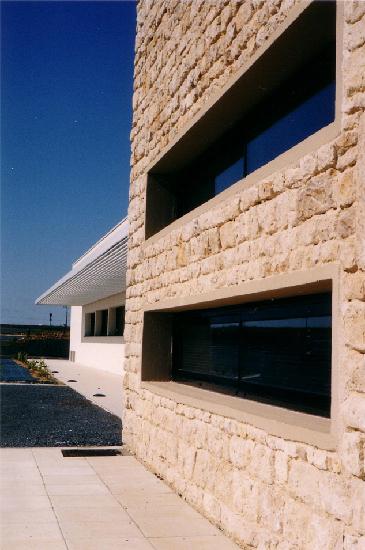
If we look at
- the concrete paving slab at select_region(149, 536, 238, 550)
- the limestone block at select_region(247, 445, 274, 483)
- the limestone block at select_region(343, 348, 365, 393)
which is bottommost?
the concrete paving slab at select_region(149, 536, 238, 550)

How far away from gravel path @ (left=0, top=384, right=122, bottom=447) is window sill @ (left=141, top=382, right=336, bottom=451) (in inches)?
130

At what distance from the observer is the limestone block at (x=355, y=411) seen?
3660 millimetres

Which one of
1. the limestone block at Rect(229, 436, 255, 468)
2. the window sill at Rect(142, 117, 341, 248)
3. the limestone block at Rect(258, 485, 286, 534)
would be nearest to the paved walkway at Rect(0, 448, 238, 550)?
the limestone block at Rect(258, 485, 286, 534)

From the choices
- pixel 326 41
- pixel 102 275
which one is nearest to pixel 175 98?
pixel 326 41

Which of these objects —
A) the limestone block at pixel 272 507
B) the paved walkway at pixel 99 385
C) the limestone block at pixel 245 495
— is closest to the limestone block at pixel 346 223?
the limestone block at pixel 272 507

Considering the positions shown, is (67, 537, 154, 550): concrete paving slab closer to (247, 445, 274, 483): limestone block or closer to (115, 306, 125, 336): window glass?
(247, 445, 274, 483): limestone block

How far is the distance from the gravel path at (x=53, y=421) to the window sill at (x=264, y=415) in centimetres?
331

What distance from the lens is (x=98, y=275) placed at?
67.2ft

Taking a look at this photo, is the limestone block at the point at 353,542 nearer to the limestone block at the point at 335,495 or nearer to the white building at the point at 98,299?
the limestone block at the point at 335,495

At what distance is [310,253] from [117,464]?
4.93m

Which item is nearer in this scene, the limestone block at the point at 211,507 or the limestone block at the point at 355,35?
the limestone block at the point at 355,35

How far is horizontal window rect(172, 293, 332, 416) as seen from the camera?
5.25m

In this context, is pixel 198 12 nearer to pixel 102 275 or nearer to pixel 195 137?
pixel 195 137

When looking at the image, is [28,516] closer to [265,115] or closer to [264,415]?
[264,415]
